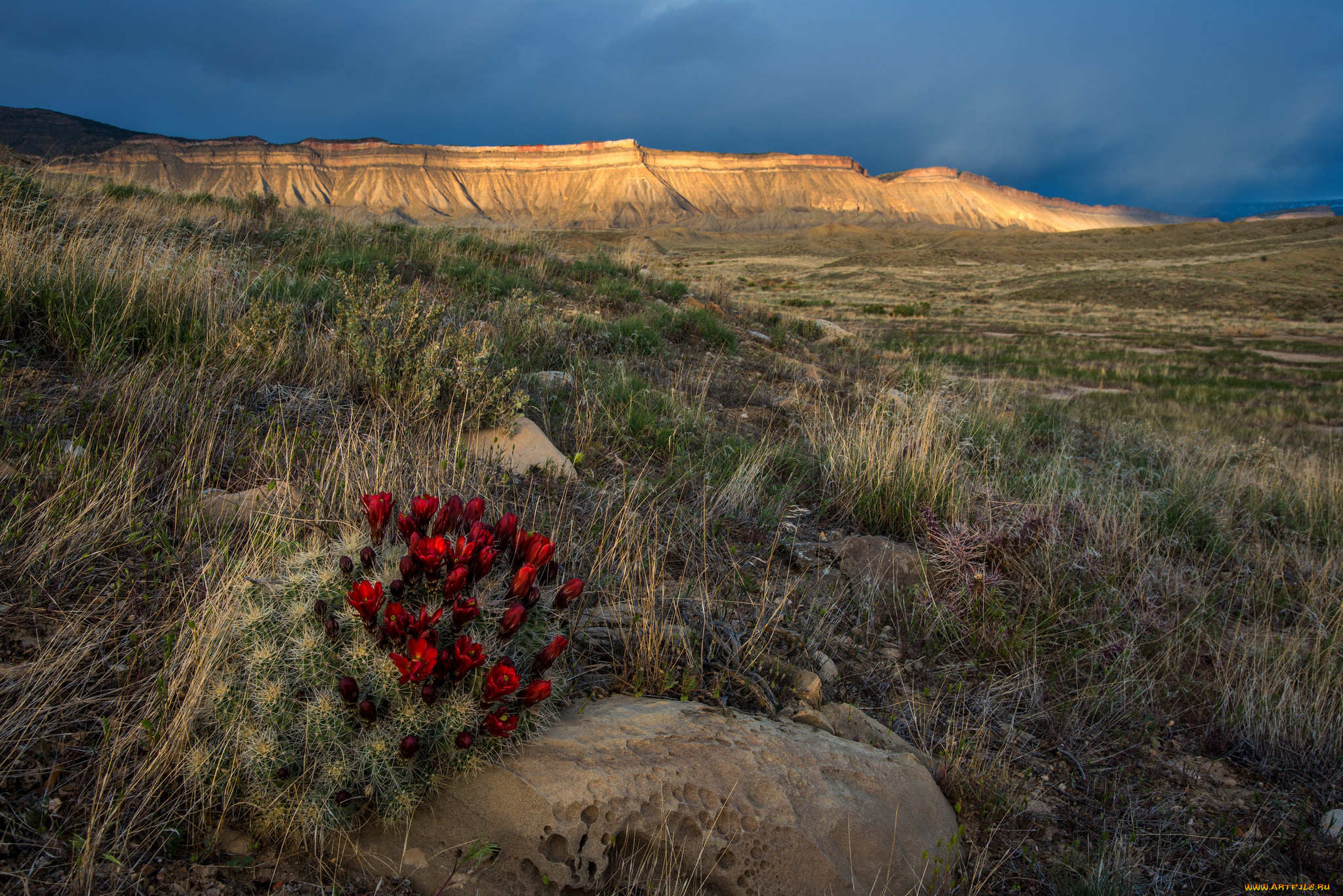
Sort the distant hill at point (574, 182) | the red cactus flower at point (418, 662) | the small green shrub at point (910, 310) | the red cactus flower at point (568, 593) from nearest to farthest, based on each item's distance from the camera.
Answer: the red cactus flower at point (418, 662) → the red cactus flower at point (568, 593) → the small green shrub at point (910, 310) → the distant hill at point (574, 182)

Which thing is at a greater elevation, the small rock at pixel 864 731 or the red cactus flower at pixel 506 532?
the red cactus flower at pixel 506 532

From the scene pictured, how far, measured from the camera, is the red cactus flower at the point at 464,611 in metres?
1.56

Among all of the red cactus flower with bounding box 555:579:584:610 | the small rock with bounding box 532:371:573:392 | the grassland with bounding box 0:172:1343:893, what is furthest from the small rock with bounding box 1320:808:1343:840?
the small rock with bounding box 532:371:573:392

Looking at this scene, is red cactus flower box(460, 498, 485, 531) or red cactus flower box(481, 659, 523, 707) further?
red cactus flower box(460, 498, 485, 531)

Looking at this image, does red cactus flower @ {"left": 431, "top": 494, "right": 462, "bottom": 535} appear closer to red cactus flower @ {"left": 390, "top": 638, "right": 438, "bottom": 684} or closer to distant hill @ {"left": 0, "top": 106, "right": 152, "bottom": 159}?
red cactus flower @ {"left": 390, "top": 638, "right": 438, "bottom": 684}

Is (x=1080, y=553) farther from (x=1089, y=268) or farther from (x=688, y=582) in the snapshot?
(x=1089, y=268)

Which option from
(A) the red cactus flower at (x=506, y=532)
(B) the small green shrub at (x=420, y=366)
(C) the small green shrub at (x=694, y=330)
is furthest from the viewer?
(C) the small green shrub at (x=694, y=330)

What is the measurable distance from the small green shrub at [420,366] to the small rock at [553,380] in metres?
0.58

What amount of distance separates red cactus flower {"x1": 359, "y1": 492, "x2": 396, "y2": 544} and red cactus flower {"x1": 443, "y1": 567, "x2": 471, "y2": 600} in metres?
0.35

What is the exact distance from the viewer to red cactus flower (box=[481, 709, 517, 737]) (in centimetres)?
152

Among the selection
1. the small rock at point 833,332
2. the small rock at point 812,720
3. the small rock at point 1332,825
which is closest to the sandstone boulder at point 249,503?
the small rock at point 812,720

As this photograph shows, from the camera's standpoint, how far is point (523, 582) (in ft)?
5.57

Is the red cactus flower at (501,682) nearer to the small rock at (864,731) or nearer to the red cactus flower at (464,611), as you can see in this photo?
the red cactus flower at (464,611)

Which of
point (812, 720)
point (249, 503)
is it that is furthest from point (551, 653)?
point (249, 503)
